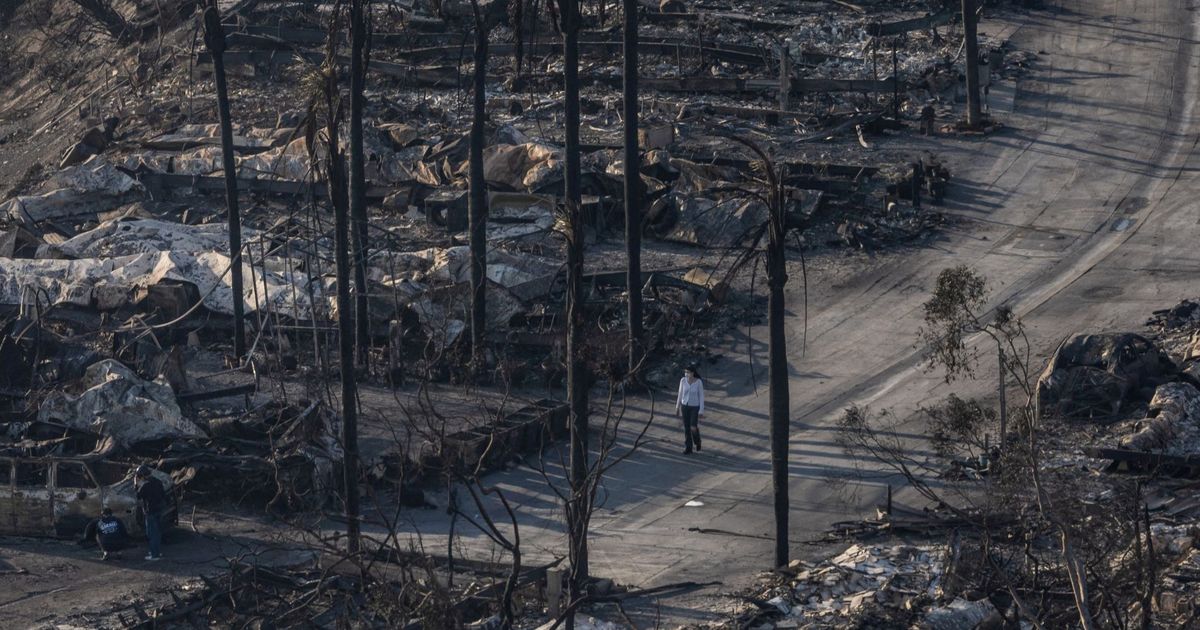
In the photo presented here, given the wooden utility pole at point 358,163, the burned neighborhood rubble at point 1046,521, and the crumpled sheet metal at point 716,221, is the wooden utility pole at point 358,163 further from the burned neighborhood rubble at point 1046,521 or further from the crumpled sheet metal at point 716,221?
the burned neighborhood rubble at point 1046,521

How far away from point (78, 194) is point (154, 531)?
1641 centimetres

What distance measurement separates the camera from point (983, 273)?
90.9 ft

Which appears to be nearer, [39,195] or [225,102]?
[225,102]

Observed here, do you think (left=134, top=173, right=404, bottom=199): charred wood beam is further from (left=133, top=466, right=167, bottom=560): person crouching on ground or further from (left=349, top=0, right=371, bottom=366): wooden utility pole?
(left=133, top=466, right=167, bottom=560): person crouching on ground

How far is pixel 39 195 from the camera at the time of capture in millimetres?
34188

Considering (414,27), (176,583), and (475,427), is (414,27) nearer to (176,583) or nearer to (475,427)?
(475,427)

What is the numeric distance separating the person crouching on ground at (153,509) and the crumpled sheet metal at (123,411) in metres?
2.65

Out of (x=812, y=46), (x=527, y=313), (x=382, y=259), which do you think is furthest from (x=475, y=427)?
(x=812, y=46)

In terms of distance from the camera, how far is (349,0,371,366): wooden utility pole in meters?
19.1

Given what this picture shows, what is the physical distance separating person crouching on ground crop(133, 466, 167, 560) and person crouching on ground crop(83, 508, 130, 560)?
0.38 m

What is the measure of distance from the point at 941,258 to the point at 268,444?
1279cm

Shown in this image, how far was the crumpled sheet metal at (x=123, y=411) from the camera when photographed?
2188 cm

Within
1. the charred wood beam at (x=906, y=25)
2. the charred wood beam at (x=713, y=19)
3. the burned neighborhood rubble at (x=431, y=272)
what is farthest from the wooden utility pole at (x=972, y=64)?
the charred wood beam at (x=713, y=19)

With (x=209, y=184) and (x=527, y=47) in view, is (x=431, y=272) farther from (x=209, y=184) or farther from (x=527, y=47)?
(x=527, y=47)
